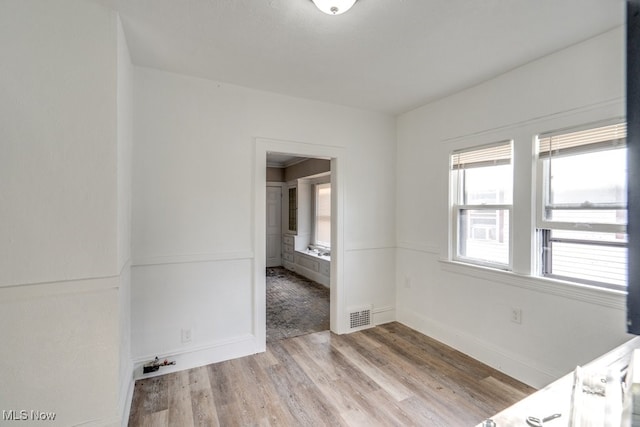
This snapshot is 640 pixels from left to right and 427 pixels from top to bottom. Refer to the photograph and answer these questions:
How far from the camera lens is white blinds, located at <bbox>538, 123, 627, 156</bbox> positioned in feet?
6.50

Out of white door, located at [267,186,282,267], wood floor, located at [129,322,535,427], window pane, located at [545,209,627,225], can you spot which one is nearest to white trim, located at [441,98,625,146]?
window pane, located at [545,209,627,225]

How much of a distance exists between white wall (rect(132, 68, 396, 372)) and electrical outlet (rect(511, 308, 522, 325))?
2.35 metres

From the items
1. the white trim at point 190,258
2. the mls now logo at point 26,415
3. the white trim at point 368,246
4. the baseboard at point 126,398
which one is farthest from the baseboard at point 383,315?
the mls now logo at point 26,415

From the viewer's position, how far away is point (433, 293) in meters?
3.30

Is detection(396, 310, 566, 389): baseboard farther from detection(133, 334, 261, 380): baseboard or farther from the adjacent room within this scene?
detection(133, 334, 261, 380): baseboard

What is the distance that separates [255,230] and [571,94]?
9.15 feet

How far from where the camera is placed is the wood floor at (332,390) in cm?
203

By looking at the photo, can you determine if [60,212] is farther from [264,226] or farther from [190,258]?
[264,226]

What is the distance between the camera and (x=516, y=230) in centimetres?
253


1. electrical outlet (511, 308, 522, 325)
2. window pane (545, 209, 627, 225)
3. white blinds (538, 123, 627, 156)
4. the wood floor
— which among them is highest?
white blinds (538, 123, 627, 156)

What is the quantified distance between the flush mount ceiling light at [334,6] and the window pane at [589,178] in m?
1.93

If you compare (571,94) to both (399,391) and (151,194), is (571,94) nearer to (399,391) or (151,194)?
(399,391)

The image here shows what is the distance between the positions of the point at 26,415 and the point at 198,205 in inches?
65.7

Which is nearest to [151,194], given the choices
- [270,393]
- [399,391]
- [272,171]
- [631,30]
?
[270,393]
